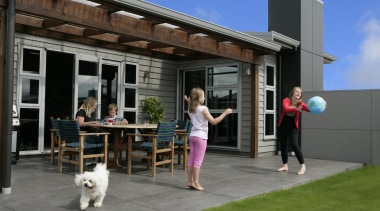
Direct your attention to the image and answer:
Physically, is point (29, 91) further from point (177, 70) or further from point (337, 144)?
point (337, 144)

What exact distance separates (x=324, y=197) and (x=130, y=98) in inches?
233

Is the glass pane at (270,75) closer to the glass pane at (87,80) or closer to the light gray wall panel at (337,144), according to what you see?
the light gray wall panel at (337,144)

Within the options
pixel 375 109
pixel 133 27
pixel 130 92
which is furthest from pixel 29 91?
pixel 375 109

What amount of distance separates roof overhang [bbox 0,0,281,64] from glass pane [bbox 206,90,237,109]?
1217mm

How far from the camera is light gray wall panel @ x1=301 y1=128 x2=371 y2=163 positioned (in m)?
8.22

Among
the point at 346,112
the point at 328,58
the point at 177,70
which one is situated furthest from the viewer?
the point at 328,58

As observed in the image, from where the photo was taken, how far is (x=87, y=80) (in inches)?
333

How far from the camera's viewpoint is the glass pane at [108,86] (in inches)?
349

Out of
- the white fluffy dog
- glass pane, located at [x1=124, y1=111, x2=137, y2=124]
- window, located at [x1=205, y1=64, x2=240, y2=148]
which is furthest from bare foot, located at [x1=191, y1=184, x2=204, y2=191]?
glass pane, located at [x1=124, y1=111, x2=137, y2=124]

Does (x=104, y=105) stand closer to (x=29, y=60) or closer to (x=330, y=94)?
(x=29, y=60)

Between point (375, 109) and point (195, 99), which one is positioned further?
point (375, 109)

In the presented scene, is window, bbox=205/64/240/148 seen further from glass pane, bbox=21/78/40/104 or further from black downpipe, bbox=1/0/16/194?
black downpipe, bbox=1/0/16/194

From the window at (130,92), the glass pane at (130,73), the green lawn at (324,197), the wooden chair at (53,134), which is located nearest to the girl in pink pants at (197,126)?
the green lawn at (324,197)

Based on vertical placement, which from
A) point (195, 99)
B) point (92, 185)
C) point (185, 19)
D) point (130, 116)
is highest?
point (185, 19)
